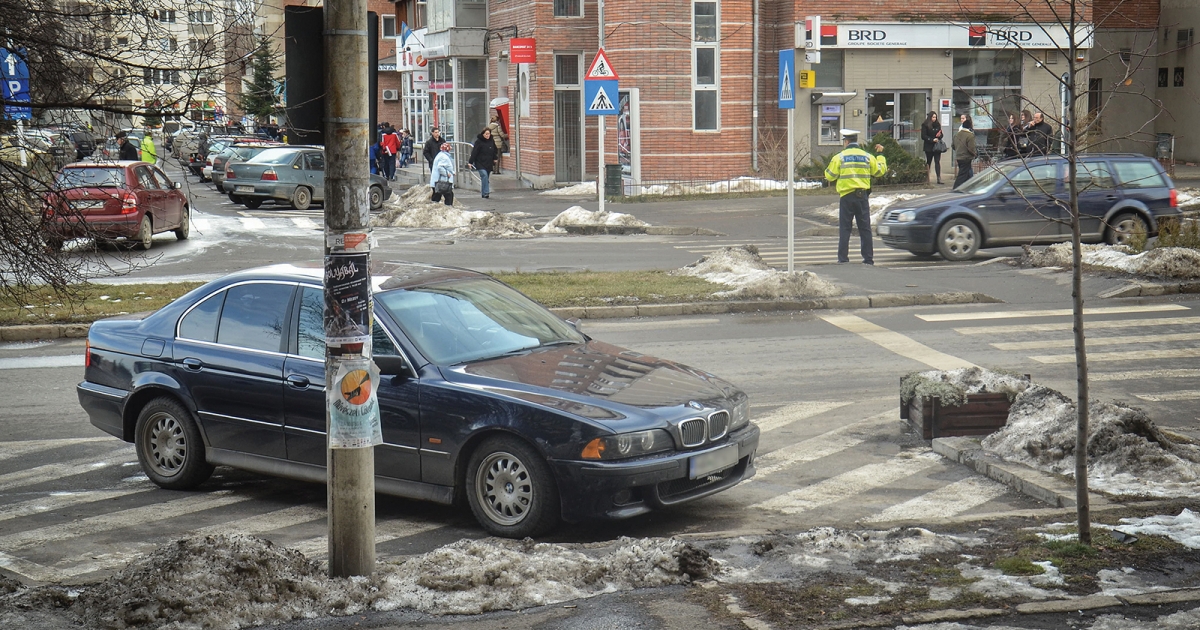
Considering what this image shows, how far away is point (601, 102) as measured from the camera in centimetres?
2439

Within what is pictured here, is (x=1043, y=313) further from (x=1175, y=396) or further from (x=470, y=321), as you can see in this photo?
(x=470, y=321)

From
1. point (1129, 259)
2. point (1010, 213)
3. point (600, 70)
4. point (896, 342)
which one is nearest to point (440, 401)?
point (896, 342)

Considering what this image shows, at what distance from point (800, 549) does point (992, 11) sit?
36.2 m

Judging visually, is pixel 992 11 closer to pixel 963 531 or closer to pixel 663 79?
pixel 663 79

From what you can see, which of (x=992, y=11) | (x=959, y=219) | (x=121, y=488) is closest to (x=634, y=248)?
(x=959, y=219)

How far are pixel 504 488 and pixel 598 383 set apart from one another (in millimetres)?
844

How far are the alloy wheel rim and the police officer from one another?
13.1 metres

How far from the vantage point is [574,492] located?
6.67m

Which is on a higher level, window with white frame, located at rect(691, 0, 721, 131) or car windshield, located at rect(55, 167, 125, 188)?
window with white frame, located at rect(691, 0, 721, 131)

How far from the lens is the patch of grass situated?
1575cm

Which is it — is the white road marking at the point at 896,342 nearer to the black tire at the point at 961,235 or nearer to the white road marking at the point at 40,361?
the black tire at the point at 961,235

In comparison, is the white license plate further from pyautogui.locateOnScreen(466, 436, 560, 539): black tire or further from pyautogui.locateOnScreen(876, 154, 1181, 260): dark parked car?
pyautogui.locateOnScreen(876, 154, 1181, 260): dark parked car

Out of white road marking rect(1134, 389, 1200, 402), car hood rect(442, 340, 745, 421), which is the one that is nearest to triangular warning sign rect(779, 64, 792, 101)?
white road marking rect(1134, 389, 1200, 402)

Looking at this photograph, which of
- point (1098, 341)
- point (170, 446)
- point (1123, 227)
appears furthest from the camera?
point (1123, 227)
